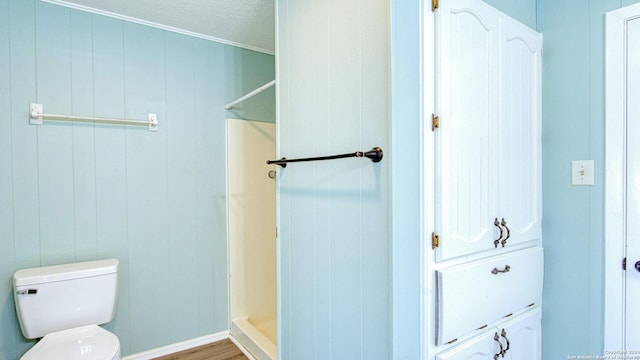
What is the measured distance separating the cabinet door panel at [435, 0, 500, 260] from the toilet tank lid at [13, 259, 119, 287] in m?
1.86

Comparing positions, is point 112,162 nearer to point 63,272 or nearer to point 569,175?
point 63,272

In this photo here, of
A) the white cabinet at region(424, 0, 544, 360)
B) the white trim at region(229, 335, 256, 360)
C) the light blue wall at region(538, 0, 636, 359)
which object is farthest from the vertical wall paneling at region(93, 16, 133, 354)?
the light blue wall at region(538, 0, 636, 359)

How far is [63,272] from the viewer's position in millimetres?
1793

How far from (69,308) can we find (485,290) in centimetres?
211

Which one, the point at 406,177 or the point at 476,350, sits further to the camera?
the point at 476,350

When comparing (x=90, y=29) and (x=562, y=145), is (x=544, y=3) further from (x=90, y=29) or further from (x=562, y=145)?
(x=90, y=29)

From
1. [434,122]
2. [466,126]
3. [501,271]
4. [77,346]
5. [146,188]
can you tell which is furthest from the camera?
[146,188]

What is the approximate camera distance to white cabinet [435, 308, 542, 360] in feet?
4.04

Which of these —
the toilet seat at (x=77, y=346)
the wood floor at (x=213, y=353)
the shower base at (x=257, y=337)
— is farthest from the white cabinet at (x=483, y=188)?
the wood floor at (x=213, y=353)

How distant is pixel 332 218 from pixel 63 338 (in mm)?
1566

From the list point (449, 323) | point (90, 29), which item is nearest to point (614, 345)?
point (449, 323)

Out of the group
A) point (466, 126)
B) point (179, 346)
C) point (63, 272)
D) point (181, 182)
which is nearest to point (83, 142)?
point (181, 182)

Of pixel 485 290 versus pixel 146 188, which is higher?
pixel 146 188

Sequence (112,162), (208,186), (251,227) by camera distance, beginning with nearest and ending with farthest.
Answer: (112,162) < (208,186) < (251,227)
